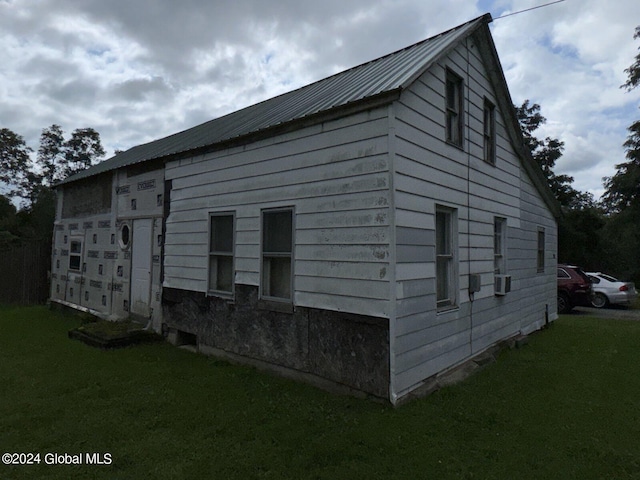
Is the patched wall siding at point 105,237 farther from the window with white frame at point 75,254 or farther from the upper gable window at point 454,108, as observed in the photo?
the upper gable window at point 454,108

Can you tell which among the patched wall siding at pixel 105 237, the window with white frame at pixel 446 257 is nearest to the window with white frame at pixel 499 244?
the window with white frame at pixel 446 257

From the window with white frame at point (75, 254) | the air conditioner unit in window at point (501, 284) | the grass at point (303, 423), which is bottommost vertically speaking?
the grass at point (303, 423)

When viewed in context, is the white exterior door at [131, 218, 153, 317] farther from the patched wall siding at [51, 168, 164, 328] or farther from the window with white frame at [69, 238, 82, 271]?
the window with white frame at [69, 238, 82, 271]

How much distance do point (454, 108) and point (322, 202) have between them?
10.3 ft

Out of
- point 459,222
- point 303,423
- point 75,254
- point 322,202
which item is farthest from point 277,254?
point 75,254

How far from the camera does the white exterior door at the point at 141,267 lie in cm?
926

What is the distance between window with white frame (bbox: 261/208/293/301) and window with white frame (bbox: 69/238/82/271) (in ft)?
27.7

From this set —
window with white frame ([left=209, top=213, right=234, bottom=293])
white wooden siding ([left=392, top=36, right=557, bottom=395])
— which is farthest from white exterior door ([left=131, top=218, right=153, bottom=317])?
white wooden siding ([left=392, top=36, right=557, bottom=395])

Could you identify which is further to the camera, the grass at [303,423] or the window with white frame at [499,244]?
the window with white frame at [499,244]

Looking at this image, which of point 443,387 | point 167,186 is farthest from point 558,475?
point 167,186

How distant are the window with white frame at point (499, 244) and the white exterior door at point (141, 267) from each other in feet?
24.9

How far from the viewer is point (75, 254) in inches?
493

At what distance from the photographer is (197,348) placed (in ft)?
25.9

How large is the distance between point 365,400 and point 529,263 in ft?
21.3
